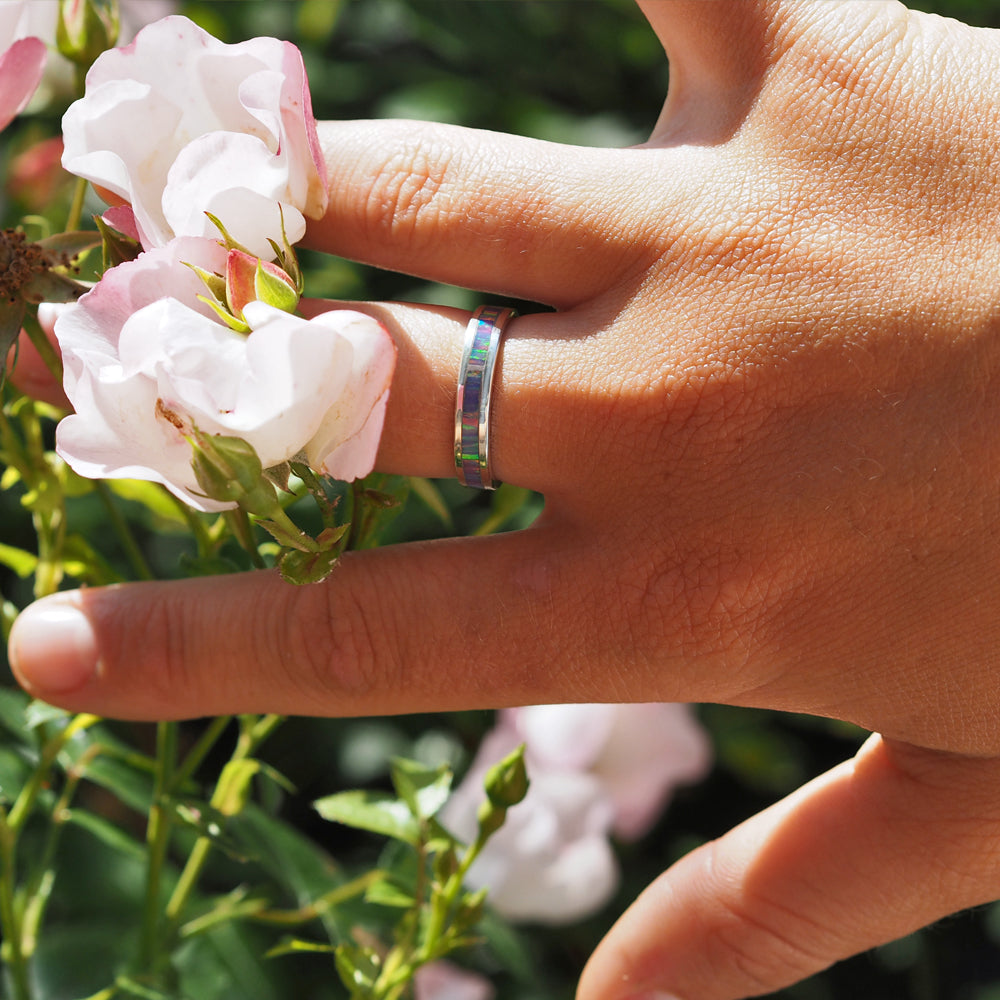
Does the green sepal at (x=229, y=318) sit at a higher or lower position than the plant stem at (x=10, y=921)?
higher

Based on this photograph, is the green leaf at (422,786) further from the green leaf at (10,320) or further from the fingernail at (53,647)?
the green leaf at (10,320)

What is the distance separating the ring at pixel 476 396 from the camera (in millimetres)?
654

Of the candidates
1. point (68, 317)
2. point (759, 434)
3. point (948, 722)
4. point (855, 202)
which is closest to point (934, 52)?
point (855, 202)

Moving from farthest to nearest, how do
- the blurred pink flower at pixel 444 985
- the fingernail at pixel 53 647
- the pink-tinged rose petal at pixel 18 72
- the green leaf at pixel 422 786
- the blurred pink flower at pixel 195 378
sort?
the blurred pink flower at pixel 444 985, the green leaf at pixel 422 786, the fingernail at pixel 53 647, the pink-tinged rose petal at pixel 18 72, the blurred pink flower at pixel 195 378

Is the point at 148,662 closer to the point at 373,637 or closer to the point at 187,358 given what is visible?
the point at 373,637

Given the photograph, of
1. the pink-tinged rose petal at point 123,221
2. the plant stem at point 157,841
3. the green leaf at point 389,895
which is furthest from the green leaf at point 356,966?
the pink-tinged rose petal at point 123,221

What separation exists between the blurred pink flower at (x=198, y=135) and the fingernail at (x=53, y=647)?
11.2 inches

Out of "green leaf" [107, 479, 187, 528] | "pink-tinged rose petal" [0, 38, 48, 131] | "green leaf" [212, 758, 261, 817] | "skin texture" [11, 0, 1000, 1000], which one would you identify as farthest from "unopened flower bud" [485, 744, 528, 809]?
"pink-tinged rose petal" [0, 38, 48, 131]

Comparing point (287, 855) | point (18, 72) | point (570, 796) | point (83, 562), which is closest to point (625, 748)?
point (570, 796)

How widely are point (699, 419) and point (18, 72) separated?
1.38 feet

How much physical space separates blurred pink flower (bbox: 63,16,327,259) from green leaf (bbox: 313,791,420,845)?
437mm

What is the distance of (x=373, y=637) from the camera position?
71 cm

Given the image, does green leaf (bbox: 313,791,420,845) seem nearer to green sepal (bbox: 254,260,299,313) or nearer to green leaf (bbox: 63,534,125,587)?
green leaf (bbox: 63,534,125,587)

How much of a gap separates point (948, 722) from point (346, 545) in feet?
1.34
